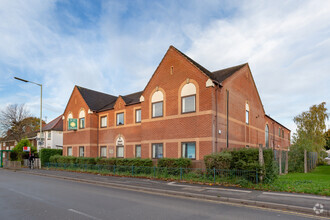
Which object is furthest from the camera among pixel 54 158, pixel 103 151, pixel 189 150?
pixel 54 158

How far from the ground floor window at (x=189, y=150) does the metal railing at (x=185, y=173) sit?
5.91 ft

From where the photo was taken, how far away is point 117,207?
858 cm

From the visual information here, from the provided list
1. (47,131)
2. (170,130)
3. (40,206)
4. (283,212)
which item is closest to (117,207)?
(40,206)

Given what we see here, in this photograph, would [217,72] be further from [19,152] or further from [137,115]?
[19,152]

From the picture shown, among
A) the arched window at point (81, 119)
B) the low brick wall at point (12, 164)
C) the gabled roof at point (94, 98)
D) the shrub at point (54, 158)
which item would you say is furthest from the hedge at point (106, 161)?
the gabled roof at point (94, 98)

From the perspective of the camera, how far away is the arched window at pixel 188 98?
19.2 metres

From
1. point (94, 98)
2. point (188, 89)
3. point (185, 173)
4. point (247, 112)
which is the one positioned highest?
point (94, 98)

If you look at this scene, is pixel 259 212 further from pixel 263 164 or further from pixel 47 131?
pixel 47 131

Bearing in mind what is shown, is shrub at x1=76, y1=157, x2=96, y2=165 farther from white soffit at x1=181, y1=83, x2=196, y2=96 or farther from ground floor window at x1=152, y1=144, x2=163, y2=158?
white soffit at x1=181, y1=83, x2=196, y2=96

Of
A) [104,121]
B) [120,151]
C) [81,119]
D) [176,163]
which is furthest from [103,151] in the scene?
[176,163]

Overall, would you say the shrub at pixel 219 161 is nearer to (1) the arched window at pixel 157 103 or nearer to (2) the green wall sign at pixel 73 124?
(1) the arched window at pixel 157 103

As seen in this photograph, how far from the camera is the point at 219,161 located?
1451 cm

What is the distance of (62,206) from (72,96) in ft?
84.3

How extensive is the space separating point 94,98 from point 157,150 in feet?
49.0
